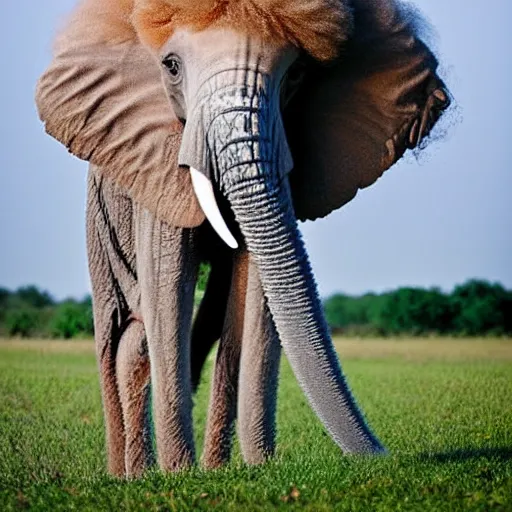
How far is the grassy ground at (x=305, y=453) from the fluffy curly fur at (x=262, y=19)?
252 cm

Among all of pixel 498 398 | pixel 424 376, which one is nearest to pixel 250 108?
pixel 498 398

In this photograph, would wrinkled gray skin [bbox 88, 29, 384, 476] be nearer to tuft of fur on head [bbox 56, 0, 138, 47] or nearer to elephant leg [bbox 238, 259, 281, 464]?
elephant leg [bbox 238, 259, 281, 464]

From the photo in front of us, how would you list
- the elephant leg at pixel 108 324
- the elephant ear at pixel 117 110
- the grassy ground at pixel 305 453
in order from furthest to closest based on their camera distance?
the elephant leg at pixel 108 324 → the elephant ear at pixel 117 110 → the grassy ground at pixel 305 453

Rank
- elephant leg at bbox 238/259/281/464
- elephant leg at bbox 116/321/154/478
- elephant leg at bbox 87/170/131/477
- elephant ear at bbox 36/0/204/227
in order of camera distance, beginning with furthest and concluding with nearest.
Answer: elephant leg at bbox 87/170/131/477 → elephant leg at bbox 116/321/154/478 → elephant ear at bbox 36/0/204/227 → elephant leg at bbox 238/259/281/464

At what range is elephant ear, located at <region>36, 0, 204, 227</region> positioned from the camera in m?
8.73

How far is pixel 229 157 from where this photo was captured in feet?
25.4

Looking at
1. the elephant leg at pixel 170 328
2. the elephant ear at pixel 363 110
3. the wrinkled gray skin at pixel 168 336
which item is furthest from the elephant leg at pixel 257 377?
the elephant ear at pixel 363 110

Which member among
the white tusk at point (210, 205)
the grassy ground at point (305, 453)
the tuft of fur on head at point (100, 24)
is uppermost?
the tuft of fur on head at point (100, 24)

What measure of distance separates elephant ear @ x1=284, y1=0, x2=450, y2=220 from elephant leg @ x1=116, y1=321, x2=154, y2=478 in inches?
61.3

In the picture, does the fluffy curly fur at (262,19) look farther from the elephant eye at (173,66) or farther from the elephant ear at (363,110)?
the elephant ear at (363,110)

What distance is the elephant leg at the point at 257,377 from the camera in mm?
8609

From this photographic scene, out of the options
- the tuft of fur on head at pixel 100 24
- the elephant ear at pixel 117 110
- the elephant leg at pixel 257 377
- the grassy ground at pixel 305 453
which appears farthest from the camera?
the tuft of fur on head at pixel 100 24

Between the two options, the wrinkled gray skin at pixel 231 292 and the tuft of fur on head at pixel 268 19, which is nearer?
the wrinkled gray skin at pixel 231 292

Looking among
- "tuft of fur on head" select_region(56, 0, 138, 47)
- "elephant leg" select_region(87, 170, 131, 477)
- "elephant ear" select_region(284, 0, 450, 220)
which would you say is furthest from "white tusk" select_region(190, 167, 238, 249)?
"elephant leg" select_region(87, 170, 131, 477)
